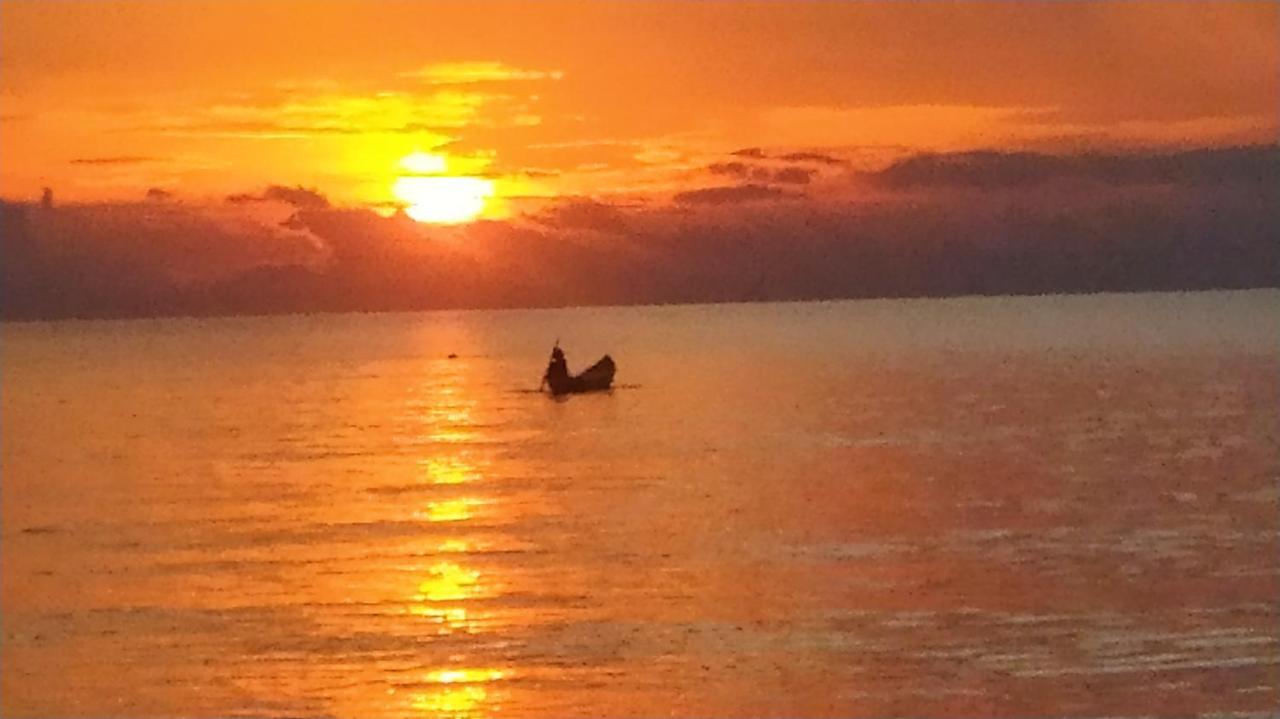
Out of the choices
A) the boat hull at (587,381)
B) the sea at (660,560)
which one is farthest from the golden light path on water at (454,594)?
the boat hull at (587,381)

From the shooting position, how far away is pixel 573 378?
159 feet

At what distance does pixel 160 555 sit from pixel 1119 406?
2338cm

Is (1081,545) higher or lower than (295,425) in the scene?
lower

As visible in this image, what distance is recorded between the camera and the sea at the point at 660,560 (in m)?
12.5

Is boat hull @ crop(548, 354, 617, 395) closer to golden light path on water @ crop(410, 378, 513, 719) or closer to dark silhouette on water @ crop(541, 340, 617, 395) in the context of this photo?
dark silhouette on water @ crop(541, 340, 617, 395)

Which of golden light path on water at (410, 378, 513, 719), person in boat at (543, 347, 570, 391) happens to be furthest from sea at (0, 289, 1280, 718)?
person in boat at (543, 347, 570, 391)

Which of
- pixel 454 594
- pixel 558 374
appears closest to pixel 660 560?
pixel 454 594

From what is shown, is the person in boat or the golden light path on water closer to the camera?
the golden light path on water

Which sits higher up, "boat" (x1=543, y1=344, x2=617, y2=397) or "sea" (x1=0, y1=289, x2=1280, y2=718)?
"boat" (x1=543, y1=344, x2=617, y2=397)

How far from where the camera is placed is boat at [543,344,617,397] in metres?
47.9

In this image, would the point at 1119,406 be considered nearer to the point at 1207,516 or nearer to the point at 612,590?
the point at 1207,516

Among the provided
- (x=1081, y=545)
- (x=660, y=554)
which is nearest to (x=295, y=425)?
(x=660, y=554)

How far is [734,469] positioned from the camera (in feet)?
88.1

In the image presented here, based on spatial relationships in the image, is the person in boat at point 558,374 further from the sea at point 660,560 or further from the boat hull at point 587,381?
the sea at point 660,560
